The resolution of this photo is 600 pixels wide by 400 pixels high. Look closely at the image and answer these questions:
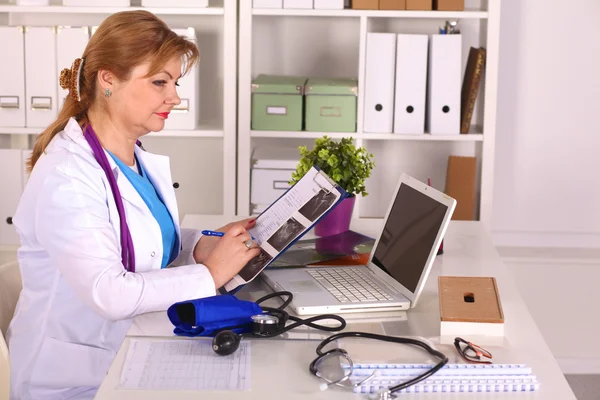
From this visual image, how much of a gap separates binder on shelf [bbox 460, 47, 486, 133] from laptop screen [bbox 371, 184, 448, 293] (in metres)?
1.35

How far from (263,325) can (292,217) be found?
0.34 m

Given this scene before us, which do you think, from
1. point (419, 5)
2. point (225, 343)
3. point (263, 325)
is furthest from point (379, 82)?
point (225, 343)

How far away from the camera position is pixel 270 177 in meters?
3.21

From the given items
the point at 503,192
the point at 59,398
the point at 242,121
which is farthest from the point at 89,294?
the point at 503,192

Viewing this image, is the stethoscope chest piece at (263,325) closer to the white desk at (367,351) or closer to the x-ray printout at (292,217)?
the white desk at (367,351)

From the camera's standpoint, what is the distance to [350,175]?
216cm

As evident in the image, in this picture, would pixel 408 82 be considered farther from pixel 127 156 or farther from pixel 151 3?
pixel 127 156

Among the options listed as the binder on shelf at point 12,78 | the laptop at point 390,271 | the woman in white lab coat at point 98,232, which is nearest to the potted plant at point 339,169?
the laptop at point 390,271

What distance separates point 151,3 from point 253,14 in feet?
1.25

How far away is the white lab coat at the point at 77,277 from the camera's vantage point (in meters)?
1.64

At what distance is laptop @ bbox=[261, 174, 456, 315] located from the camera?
1.68 metres

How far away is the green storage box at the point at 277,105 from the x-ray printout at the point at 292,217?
53.0 inches

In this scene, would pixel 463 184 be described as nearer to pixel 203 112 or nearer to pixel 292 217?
pixel 203 112

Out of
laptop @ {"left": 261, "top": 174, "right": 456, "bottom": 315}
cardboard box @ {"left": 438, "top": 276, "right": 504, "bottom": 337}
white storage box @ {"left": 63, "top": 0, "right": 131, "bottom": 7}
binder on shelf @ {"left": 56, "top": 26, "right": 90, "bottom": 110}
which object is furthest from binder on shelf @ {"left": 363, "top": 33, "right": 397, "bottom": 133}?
cardboard box @ {"left": 438, "top": 276, "right": 504, "bottom": 337}
